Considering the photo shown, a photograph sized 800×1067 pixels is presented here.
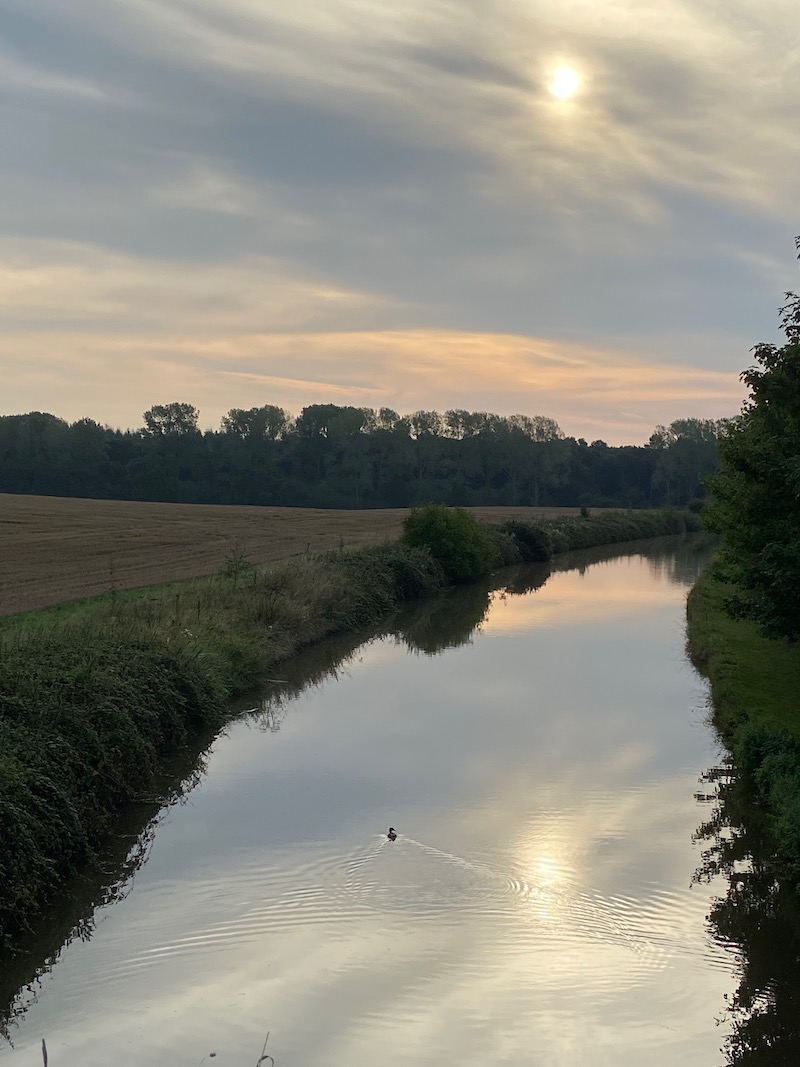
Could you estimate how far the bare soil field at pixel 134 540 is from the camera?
100ft

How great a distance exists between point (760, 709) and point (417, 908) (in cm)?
876

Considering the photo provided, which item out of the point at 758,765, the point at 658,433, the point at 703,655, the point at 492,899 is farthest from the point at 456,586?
the point at 658,433

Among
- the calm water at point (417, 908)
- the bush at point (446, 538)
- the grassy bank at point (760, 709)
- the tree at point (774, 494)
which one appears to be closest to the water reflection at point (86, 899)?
the calm water at point (417, 908)

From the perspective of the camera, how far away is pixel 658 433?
159875mm

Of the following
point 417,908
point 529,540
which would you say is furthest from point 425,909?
point 529,540

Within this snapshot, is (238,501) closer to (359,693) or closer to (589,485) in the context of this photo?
(589,485)

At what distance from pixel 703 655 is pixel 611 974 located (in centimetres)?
1603

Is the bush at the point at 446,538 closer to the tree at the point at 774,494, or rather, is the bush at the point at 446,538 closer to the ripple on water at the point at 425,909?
the tree at the point at 774,494

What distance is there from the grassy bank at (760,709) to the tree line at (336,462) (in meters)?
68.5

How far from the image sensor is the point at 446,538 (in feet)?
136

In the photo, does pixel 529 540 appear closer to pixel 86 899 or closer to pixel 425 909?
pixel 425 909

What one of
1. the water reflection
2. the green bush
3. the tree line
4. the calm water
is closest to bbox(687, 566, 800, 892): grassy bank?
the calm water

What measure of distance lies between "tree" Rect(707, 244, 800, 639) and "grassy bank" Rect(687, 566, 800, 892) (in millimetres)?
1548

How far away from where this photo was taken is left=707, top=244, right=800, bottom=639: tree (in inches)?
569
